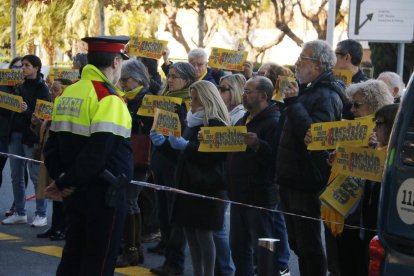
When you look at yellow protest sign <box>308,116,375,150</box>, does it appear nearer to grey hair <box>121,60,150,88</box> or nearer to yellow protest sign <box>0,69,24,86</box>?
grey hair <box>121,60,150,88</box>

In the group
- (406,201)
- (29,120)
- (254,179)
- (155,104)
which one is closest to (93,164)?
(254,179)

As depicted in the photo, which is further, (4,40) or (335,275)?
(4,40)

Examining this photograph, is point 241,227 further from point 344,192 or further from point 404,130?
point 404,130

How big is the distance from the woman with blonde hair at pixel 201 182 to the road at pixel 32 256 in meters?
1.14

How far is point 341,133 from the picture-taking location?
6.67 metres

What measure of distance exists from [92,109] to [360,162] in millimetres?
1707

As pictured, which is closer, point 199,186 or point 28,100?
point 199,186

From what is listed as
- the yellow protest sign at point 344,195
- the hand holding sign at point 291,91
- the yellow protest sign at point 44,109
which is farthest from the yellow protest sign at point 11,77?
the yellow protest sign at point 344,195

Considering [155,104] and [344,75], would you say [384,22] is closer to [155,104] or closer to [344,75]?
[344,75]

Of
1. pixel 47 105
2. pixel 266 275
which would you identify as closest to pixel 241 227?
pixel 266 275

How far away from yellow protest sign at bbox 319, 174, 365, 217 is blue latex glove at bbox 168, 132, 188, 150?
70.2 inches

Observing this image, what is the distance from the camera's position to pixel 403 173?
4.39 m

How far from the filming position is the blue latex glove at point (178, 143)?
7982 millimetres

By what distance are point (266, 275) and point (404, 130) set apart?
1.15 meters
